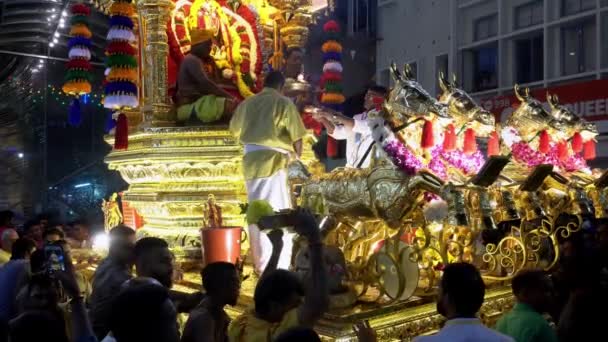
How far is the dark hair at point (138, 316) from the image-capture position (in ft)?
6.71

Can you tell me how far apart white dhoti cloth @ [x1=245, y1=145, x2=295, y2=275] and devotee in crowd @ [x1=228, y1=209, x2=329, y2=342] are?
272 cm

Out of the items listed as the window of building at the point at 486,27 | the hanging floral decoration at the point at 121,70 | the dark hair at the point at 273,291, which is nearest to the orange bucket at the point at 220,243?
the hanging floral decoration at the point at 121,70

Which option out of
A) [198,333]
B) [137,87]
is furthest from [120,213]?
[198,333]

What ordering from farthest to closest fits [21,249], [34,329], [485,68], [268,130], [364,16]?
1. [364,16]
2. [485,68]
3. [268,130]
4. [21,249]
5. [34,329]

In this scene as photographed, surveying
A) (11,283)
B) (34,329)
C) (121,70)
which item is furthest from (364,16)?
(34,329)

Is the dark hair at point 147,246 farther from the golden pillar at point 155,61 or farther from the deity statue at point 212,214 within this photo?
the golden pillar at point 155,61

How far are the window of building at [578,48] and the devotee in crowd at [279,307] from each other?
1287 centimetres

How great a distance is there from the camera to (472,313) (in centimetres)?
252

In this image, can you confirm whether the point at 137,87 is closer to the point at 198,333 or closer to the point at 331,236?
the point at 331,236

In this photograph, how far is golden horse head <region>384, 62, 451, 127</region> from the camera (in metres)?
4.92

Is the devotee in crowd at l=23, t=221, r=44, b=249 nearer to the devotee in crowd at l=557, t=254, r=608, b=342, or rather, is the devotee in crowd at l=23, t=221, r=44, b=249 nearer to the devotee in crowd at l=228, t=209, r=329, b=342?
the devotee in crowd at l=228, t=209, r=329, b=342

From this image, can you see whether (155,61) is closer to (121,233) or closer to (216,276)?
(121,233)

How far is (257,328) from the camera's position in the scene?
2.57 m

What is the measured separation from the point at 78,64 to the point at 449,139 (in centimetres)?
443
